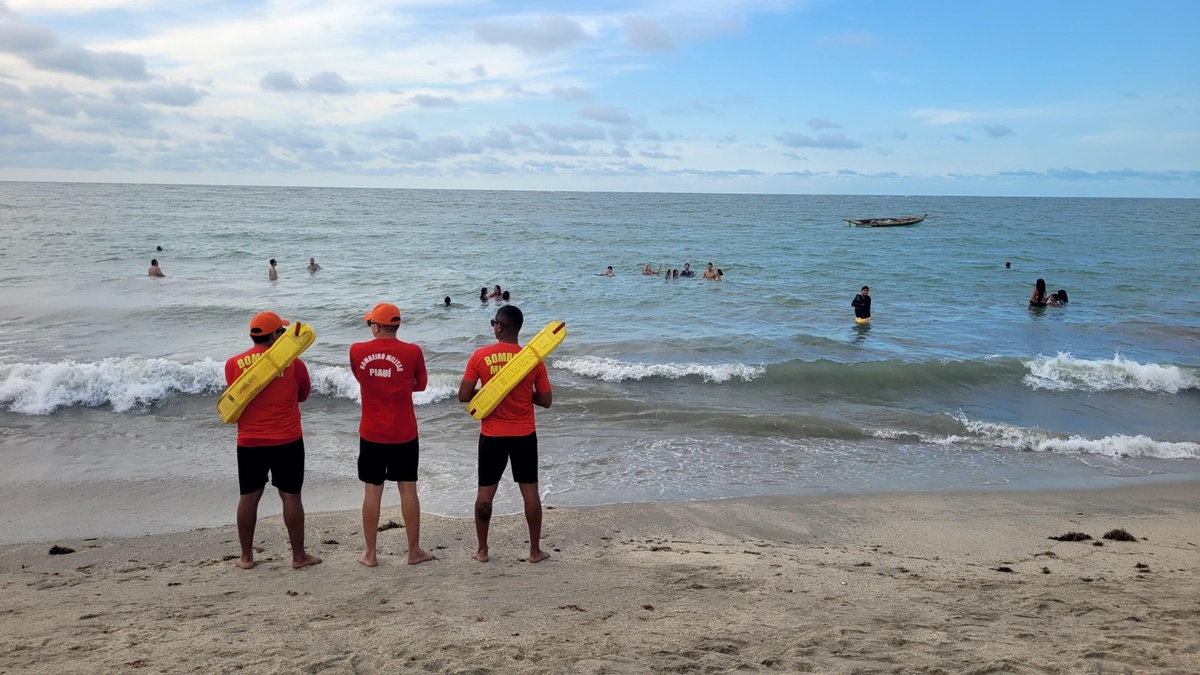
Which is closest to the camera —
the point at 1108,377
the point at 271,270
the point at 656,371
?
the point at 1108,377

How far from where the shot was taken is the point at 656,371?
13547 millimetres

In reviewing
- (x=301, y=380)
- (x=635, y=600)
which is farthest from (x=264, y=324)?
(x=635, y=600)

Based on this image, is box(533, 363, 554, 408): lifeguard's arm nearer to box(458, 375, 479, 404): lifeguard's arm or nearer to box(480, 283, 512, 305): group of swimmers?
box(458, 375, 479, 404): lifeguard's arm

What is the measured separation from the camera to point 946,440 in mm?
9977

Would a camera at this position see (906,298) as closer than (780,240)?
Yes

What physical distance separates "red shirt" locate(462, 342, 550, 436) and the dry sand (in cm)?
100

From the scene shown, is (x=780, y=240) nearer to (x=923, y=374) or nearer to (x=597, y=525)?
(x=923, y=374)

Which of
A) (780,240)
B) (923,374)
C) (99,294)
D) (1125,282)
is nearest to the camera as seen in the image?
(923,374)

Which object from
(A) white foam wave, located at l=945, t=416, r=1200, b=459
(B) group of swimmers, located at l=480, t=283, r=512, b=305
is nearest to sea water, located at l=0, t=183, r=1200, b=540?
(A) white foam wave, located at l=945, t=416, r=1200, b=459

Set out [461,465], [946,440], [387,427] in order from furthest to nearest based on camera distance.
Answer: [946,440], [461,465], [387,427]

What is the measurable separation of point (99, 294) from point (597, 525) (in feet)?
68.2

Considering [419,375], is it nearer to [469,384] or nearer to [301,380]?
[469,384]

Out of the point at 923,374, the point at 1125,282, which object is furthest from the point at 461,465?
the point at 1125,282

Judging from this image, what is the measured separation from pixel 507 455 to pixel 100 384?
8.86m
